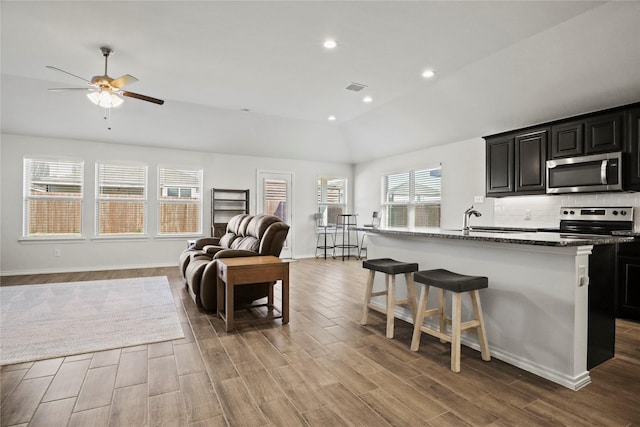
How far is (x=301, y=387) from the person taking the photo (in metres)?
2.14

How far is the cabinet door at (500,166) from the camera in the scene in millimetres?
4883

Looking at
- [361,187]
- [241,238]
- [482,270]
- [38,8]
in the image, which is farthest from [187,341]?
[361,187]

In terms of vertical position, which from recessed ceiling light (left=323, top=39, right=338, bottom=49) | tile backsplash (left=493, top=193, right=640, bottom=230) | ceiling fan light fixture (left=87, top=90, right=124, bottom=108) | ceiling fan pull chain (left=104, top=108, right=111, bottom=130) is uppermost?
recessed ceiling light (left=323, top=39, right=338, bottom=49)

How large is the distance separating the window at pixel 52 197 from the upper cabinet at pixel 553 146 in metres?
7.29

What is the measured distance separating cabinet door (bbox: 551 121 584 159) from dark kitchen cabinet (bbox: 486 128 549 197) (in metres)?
0.12

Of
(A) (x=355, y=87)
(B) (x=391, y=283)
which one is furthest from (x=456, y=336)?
(A) (x=355, y=87)

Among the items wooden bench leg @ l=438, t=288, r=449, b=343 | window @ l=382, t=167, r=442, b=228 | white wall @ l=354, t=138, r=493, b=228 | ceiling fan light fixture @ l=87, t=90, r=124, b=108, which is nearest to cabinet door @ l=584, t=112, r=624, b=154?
white wall @ l=354, t=138, r=493, b=228

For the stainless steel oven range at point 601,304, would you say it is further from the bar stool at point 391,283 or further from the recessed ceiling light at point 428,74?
the recessed ceiling light at point 428,74

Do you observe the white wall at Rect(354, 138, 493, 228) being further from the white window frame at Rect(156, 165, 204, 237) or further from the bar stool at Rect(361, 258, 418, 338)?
the white window frame at Rect(156, 165, 204, 237)

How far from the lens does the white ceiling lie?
3053mm

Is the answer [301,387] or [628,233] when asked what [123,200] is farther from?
[628,233]

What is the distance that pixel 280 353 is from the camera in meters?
2.68

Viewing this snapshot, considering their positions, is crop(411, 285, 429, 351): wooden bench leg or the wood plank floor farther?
crop(411, 285, 429, 351): wooden bench leg

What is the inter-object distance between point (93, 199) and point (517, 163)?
7.33m
